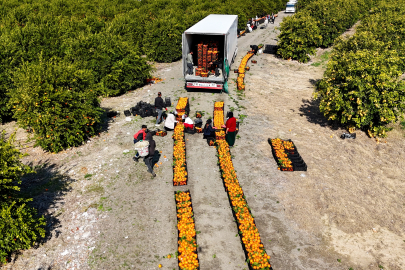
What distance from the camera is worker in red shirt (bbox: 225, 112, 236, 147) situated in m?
13.2

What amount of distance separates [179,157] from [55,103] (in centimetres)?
644

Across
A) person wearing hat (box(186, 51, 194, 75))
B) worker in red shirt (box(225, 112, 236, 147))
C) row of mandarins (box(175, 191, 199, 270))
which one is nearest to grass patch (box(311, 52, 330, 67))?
person wearing hat (box(186, 51, 194, 75))

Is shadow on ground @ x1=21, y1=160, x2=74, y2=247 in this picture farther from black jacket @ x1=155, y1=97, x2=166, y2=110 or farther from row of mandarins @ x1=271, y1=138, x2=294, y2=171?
row of mandarins @ x1=271, y1=138, x2=294, y2=171

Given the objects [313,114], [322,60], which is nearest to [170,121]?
[313,114]

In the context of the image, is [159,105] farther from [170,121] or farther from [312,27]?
[312,27]

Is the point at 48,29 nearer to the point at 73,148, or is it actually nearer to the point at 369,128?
the point at 73,148

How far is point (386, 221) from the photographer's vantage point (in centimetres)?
998

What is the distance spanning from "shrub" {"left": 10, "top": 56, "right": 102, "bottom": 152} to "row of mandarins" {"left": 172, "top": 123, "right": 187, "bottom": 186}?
439cm

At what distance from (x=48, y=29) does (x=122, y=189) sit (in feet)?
55.9

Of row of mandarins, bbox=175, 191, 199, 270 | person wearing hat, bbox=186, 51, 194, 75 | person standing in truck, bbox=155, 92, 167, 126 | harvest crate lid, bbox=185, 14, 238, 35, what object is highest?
harvest crate lid, bbox=185, 14, 238, 35

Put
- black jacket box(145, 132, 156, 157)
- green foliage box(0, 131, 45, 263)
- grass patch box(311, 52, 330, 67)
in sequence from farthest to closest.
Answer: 1. grass patch box(311, 52, 330, 67)
2. black jacket box(145, 132, 156, 157)
3. green foliage box(0, 131, 45, 263)

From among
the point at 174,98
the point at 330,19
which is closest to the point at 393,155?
the point at 174,98

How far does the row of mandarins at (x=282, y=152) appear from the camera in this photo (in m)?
12.3

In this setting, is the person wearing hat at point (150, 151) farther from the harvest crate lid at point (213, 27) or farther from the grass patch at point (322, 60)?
the grass patch at point (322, 60)
